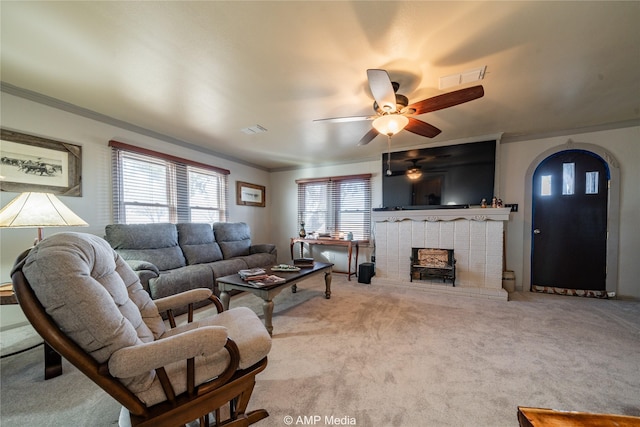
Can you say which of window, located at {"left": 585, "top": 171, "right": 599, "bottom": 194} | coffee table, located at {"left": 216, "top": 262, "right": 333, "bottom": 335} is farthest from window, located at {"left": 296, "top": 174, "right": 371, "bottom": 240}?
window, located at {"left": 585, "top": 171, "right": 599, "bottom": 194}

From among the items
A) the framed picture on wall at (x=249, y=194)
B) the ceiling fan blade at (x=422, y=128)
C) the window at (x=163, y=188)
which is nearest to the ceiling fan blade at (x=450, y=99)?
the ceiling fan blade at (x=422, y=128)

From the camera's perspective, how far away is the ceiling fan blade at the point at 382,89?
157cm

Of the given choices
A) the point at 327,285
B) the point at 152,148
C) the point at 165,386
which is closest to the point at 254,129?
the point at 152,148

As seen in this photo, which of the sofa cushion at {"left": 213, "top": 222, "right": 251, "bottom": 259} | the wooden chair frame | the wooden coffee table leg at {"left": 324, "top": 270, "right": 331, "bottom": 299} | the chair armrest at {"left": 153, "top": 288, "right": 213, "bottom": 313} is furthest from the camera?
the sofa cushion at {"left": 213, "top": 222, "right": 251, "bottom": 259}

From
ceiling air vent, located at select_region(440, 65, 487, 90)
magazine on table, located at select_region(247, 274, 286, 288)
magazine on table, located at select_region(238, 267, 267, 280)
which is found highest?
ceiling air vent, located at select_region(440, 65, 487, 90)

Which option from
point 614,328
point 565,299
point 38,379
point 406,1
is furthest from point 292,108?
point 565,299

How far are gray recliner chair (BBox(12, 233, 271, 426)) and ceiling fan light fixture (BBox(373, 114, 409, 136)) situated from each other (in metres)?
1.93

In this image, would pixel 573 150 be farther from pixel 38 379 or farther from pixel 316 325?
pixel 38 379

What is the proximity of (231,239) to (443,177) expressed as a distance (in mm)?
3684

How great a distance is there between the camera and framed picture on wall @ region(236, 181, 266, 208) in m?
4.80

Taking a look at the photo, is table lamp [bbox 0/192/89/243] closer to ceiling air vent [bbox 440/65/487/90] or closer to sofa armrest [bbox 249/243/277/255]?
sofa armrest [bbox 249/243/277/255]

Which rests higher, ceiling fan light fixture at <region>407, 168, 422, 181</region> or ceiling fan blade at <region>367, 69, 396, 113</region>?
ceiling fan blade at <region>367, 69, 396, 113</region>

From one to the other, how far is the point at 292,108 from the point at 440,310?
2.92 metres

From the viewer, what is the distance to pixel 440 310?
2775mm
